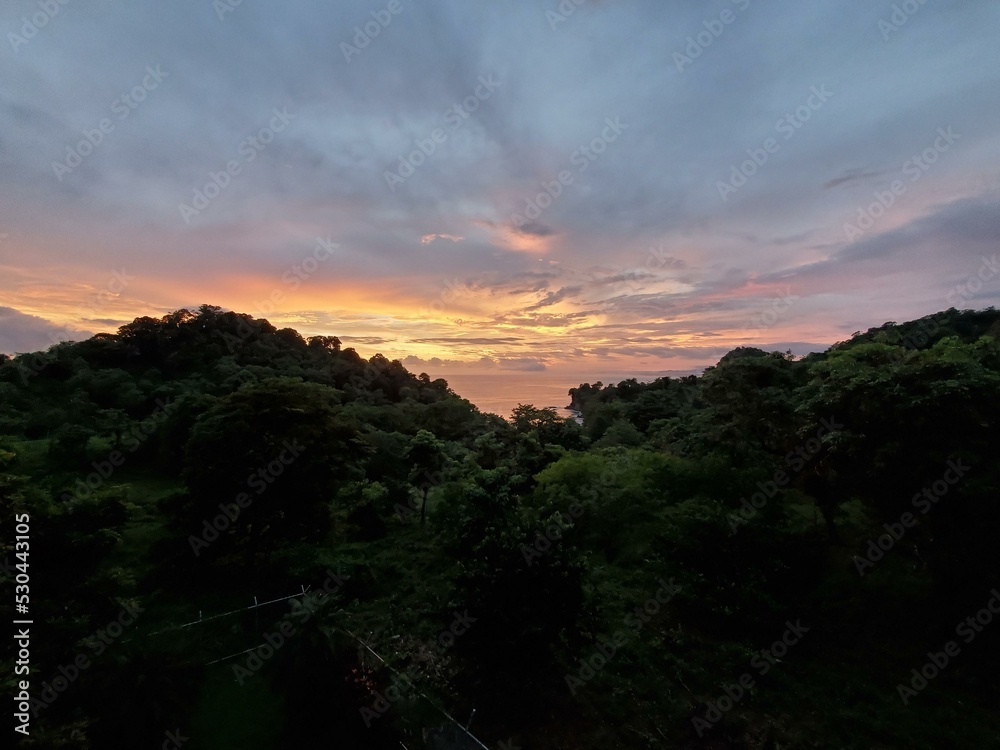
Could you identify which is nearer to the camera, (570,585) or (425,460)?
(570,585)

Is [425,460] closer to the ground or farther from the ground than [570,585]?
farther from the ground

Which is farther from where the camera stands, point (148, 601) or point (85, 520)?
point (148, 601)

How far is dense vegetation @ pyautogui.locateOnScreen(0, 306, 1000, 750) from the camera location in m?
5.78

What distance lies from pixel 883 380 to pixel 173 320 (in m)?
40.1

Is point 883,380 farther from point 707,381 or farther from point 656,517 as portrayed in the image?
point 656,517

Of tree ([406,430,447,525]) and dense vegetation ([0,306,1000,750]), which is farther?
tree ([406,430,447,525])

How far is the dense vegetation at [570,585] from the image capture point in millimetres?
5781

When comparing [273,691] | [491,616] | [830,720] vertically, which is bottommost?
[830,720]

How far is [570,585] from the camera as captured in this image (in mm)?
6598

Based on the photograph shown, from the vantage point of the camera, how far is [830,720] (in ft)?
20.7

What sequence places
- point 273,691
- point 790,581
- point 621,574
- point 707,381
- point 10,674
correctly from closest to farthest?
1. point 10,674
2. point 273,691
3. point 790,581
4. point 621,574
5. point 707,381

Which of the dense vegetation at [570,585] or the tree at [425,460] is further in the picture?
the tree at [425,460]

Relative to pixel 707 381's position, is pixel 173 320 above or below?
above

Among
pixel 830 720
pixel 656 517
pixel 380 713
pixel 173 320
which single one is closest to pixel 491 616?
pixel 380 713
